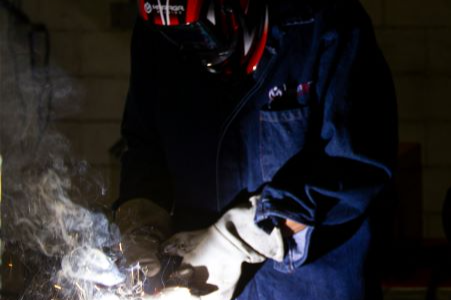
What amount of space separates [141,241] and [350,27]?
2.47 feet

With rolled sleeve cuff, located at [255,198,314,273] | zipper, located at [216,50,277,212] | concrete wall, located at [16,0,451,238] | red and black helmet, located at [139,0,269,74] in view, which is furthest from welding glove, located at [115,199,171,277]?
concrete wall, located at [16,0,451,238]

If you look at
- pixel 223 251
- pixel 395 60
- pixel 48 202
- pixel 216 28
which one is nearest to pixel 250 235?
pixel 223 251

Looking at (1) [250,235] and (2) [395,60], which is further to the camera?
(2) [395,60]

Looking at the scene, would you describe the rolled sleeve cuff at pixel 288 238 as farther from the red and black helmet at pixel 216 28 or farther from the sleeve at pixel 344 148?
the red and black helmet at pixel 216 28

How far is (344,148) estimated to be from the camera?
1.67 meters

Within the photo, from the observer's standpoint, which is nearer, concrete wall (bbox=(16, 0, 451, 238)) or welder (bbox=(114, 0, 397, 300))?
welder (bbox=(114, 0, 397, 300))

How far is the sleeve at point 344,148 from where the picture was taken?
167 centimetres

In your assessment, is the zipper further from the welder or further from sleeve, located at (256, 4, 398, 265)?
sleeve, located at (256, 4, 398, 265)

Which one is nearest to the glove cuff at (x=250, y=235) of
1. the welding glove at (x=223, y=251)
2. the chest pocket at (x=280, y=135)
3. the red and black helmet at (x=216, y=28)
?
the welding glove at (x=223, y=251)

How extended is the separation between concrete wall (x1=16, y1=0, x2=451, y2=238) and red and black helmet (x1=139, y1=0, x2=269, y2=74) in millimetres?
1930

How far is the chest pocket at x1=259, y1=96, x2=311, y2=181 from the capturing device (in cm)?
176

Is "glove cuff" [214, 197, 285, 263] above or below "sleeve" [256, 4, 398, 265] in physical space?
below

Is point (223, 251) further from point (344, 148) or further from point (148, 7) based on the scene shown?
point (148, 7)

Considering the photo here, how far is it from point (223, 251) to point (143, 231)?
24cm
